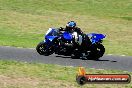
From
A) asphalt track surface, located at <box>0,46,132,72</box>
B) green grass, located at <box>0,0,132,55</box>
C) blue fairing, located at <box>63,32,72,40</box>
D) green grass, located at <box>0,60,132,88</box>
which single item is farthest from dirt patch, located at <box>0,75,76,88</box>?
green grass, located at <box>0,0,132,55</box>

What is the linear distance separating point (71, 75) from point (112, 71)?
2.50 m

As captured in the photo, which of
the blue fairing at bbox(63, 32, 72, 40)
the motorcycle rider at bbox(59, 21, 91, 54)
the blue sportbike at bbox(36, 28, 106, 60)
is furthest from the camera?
the blue fairing at bbox(63, 32, 72, 40)

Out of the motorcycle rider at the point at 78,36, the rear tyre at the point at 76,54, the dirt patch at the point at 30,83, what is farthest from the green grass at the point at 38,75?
the motorcycle rider at the point at 78,36

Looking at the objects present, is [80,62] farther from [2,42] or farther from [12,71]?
[2,42]

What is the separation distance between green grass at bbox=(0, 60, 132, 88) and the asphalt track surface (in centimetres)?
113

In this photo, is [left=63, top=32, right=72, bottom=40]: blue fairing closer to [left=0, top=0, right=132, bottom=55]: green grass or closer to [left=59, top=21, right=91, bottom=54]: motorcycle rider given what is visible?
[left=59, top=21, right=91, bottom=54]: motorcycle rider

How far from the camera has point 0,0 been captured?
181 ft

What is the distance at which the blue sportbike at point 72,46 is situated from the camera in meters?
21.9

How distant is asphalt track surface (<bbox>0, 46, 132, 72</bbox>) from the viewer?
65.4ft

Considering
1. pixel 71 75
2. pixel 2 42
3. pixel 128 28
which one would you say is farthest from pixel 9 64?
pixel 128 28

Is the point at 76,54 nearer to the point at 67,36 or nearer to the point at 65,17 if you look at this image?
the point at 67,36

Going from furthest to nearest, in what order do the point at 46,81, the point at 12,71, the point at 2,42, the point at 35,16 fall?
the point at 35,16
the point at 2,42
the point at 12,71
the point at 46,81

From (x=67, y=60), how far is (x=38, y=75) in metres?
4.79

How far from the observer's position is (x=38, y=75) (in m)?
16.3
